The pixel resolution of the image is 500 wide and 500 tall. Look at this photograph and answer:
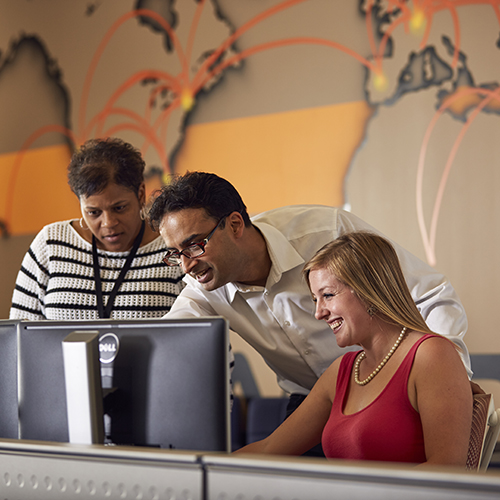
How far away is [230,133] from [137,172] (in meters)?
1.78

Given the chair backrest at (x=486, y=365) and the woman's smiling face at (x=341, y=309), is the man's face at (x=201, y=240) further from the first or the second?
the chair backrest at (x=486, y=365)

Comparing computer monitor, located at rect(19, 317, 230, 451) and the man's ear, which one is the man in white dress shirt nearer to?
the man's ear

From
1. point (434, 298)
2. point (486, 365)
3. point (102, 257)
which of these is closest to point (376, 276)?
point (434, 298)

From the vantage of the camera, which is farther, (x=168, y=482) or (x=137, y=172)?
(x=137, y=172)

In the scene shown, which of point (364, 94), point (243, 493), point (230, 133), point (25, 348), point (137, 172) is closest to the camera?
point (243, 493)

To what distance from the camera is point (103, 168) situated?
6.25 ft

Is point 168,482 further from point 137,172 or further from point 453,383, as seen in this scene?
point 137,172

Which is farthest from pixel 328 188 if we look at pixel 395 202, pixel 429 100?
pixel 429 100

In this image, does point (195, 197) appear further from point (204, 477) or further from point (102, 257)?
point (204, 477)

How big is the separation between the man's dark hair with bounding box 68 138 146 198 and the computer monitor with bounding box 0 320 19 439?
2.59 ft

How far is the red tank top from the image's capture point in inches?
52.2

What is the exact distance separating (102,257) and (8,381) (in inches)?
34.8

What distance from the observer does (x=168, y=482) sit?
0.87 m

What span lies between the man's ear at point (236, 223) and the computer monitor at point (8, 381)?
0.72m
